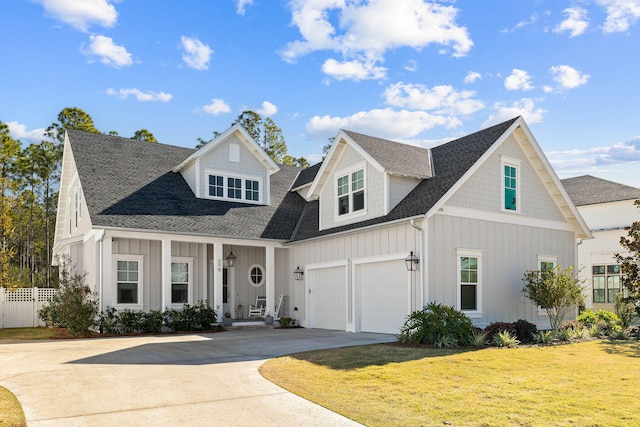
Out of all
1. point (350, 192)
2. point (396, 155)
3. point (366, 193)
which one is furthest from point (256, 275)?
point (396, 155)

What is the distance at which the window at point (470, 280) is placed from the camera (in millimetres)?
15945

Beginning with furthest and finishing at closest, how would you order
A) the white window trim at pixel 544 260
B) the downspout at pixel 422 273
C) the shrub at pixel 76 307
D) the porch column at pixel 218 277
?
the porch column at pixel 218 277 → the white window trim at pixel 544 260 → the shrub at pixel 76 307 → the downspout at pixel 422 273

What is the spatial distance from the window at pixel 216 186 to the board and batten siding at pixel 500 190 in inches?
406

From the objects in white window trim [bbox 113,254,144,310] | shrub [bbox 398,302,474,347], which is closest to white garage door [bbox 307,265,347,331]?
shrub [bbox 398,302,474,347]

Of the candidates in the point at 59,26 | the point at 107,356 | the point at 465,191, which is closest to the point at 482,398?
the point at 107,356

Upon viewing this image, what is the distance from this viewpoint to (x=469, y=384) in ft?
28.5

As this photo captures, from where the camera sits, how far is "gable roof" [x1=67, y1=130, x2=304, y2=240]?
18.7 m

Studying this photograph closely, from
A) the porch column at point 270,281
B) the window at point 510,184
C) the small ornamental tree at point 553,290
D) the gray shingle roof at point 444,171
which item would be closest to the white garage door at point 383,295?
the gray shingle roof at point 444,171

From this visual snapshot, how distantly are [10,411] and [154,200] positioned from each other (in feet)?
44.4

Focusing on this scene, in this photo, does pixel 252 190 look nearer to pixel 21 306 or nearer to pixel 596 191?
pixel 21 306

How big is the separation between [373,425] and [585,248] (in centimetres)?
2522

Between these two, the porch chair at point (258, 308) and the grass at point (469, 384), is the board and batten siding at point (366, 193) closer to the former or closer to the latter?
the porch chair at point (258, 308)

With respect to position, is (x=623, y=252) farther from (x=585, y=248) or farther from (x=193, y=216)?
(x=193, y=216)

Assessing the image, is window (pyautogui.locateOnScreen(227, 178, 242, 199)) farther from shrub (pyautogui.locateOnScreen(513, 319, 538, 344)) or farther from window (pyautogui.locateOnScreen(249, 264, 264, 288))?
shrub (pyautogui.locateOnScreen(513, 319, 538, 344))
